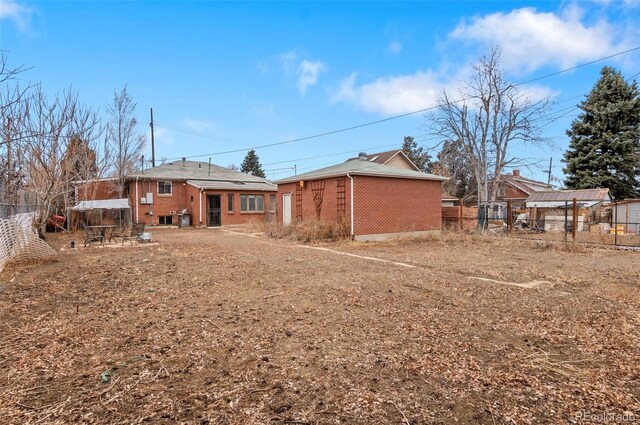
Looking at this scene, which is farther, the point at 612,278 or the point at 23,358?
the point at 612,278

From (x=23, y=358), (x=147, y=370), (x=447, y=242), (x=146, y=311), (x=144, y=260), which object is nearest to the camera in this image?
(x=147, y=370)

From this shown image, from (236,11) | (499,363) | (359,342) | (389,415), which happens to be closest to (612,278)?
(499,363)

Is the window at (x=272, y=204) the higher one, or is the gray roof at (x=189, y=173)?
the gray roof at (x=189, y=173)

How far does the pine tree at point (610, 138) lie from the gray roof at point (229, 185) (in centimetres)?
2342

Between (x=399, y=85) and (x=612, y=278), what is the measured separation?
14.7m

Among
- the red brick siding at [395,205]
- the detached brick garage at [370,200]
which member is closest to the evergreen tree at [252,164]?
the detached brick garage at [370,200]

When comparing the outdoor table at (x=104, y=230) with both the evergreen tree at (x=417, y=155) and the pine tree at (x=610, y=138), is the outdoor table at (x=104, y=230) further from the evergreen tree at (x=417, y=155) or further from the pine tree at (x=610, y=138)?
the evergreen tree at (x=417, y=155)

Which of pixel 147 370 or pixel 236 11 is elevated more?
pixel 236 11

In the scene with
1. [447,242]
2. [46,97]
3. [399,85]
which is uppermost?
[399,85]

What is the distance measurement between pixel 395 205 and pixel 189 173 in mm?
16660

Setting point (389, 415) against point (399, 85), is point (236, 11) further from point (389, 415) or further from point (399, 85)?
point (389, 415)

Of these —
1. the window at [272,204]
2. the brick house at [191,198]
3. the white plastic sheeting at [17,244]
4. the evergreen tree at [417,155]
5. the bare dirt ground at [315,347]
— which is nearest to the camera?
the bare dirt ground at [315,347]

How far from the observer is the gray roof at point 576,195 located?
75.6 feet

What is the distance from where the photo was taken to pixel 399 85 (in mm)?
19297
